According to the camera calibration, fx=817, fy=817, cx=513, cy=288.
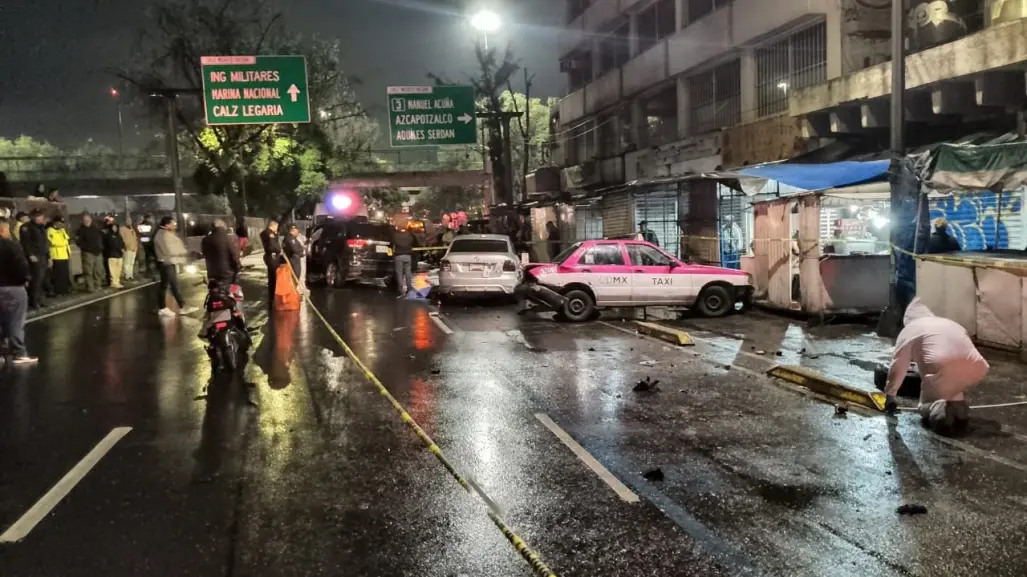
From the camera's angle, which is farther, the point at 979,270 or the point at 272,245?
the point at 272,245

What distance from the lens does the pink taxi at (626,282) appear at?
14.7m

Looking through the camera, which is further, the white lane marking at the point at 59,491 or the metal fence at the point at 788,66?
the metal fence at the point at 788,66

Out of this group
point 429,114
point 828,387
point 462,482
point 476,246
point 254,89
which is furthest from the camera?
point 429,114

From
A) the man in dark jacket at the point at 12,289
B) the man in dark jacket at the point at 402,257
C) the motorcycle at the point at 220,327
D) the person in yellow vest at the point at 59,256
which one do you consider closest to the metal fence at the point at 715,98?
the man in dark jacket at the point at 402,257

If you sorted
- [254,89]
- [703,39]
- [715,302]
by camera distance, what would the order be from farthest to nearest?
1. [703,39]
2. [254,89]
3. [715,302]

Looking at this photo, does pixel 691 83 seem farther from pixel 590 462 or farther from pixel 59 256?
pixel 590 462

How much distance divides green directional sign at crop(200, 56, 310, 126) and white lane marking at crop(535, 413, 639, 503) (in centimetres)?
1859

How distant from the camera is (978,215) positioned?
54.9 feet

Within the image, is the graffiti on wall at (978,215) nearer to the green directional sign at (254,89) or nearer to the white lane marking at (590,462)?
the white lane marking at (590,462)

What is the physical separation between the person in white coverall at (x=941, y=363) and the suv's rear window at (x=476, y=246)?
1133 centimetres

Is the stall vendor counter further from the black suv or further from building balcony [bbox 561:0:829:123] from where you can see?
the black suv

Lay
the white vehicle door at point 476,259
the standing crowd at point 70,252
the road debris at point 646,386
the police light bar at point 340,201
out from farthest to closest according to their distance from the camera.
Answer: the police light bar at point 340,201, the white vehicle door at point 476,259, the standing crowd at point 70,252, the road debris at point 646,386

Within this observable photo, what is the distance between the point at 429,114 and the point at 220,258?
16.8m

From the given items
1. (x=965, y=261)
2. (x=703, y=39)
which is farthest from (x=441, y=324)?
(x=703, y=39)
